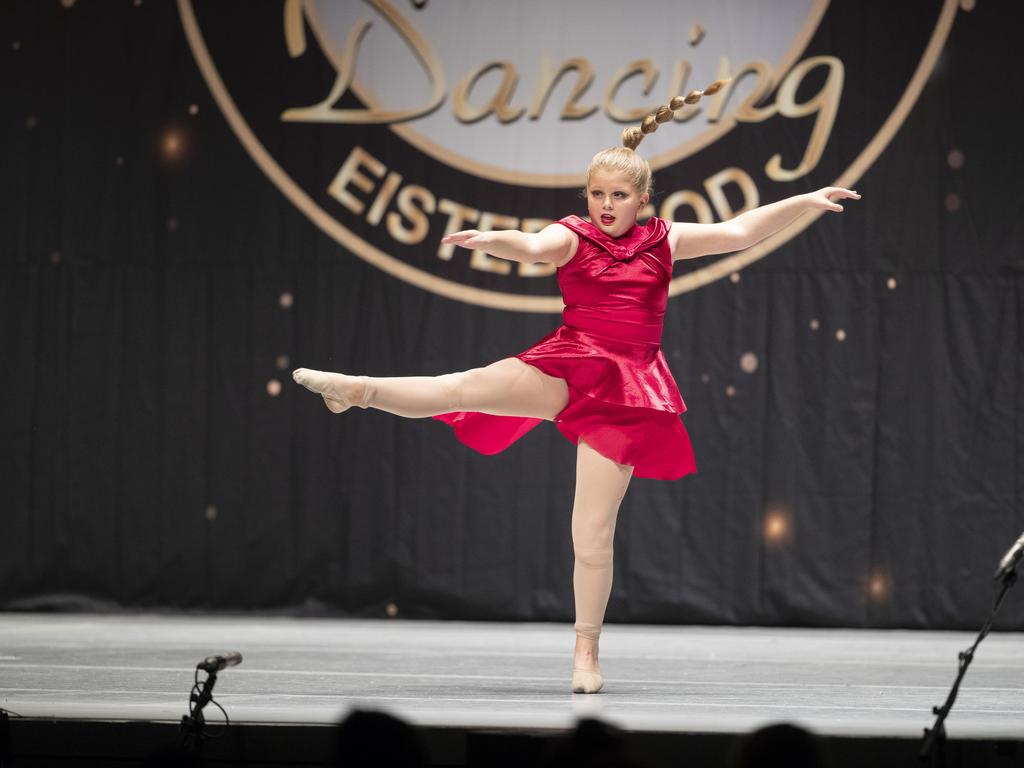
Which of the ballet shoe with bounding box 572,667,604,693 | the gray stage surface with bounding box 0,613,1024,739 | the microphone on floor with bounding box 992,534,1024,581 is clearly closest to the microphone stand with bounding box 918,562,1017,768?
the microphone on floor with bounding box 992,534,1024,581

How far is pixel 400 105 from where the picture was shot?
16.8 ft

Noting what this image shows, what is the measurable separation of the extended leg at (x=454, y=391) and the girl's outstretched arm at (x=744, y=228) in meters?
0.48

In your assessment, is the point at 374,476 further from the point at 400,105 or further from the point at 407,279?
the point at 400,105

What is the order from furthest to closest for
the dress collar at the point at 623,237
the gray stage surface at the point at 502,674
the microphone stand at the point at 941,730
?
the dress collar at the point at 623,237 → the gray stage surface at the point at 502,674 → the microphone stand at the point at 941,730

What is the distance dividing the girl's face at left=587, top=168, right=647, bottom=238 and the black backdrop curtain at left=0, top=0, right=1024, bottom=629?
1924 millimetres

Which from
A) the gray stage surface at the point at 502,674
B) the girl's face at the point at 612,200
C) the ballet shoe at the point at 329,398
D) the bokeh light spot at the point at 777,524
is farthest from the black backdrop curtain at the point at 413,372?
the ballet shoe at the point at 329,398

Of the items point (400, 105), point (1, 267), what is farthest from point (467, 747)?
point (1, 267)

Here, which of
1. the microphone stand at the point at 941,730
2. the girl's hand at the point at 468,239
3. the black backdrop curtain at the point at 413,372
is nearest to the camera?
the microphone stand at the point at 941,730

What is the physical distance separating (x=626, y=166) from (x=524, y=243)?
1.12 ft

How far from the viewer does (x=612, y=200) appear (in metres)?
3.15

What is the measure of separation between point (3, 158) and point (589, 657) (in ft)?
11.2

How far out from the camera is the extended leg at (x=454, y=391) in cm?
295

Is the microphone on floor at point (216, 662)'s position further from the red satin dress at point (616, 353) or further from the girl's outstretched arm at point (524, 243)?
the red satin dress at point (616, 353)

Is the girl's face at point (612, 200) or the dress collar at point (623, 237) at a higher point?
the girl's face at point (612, 200)
